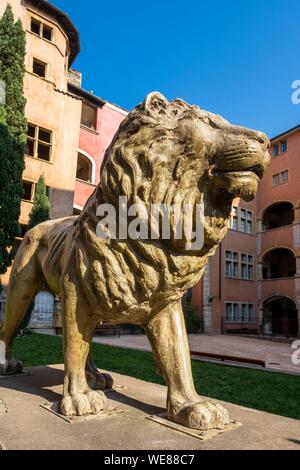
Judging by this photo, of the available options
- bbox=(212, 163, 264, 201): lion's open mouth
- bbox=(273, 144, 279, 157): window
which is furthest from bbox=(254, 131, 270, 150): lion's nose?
bbox=(273, 144, 279, 157): window

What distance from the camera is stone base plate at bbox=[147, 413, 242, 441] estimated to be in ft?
6.89

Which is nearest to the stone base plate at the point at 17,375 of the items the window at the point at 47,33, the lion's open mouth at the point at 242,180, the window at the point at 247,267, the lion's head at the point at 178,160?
the lion's head at the point at 178,160

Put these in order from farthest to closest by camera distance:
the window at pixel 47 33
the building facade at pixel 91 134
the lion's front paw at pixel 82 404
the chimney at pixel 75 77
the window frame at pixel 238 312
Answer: the window frame at pixel 238 312 < the chimney at pixel 75 77 < the building facade at pixel 91 134 < the window at pixel 47 33 < the lion's front paw at pixel 82 404

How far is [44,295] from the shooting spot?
55.5ft

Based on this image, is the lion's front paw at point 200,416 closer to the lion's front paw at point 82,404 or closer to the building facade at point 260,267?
the lion's front paw at point 82,404

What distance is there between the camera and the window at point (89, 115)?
849 inches

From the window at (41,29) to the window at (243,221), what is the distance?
15679mm

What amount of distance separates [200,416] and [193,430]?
Answer: 0.08m

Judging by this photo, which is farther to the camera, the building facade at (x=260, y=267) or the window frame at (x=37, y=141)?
the building facade at (x=260, y=267)

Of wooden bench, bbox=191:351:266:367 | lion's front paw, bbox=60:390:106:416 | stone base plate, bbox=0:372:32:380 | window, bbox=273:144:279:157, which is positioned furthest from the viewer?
window, bbox=273:144:279:157

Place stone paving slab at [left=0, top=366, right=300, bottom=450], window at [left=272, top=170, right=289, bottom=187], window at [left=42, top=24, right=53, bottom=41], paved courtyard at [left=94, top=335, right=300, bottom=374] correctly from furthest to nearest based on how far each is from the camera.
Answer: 1. window at [left=272, top=170, right=289, bottom=187]
2. window at [left=42, top=24, right=53, bottom=41]
3. paved courtyard at [left=94, top=335, right=300, bottom=374]
4. stone paving slab at [left=0, top=366, right=300, bottom=450]

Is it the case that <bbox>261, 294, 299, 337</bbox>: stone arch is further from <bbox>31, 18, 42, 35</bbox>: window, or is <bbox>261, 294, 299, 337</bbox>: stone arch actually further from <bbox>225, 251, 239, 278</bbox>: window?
<bbox>31, 18, 42, 35</bbox>: window

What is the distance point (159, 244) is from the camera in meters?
2.25

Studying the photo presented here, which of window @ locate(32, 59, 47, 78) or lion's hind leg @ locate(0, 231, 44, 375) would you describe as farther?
window @ locate(32, 59, 47, 78)
